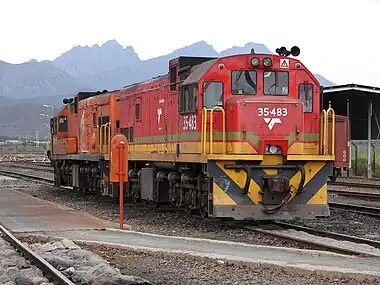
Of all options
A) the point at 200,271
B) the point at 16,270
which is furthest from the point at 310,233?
the point at 16,270

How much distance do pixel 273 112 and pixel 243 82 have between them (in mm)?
891

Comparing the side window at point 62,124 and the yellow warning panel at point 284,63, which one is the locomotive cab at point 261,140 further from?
the side window at point 62,124

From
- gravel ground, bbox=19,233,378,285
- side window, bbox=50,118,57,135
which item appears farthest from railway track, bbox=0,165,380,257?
side window, bbox=50,118,57,135

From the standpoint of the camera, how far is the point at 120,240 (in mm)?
11859

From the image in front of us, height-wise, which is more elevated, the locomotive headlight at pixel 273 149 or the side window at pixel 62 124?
the side window at pixel 62 124

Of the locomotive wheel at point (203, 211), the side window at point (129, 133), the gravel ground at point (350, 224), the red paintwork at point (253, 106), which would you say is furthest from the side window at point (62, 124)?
the locomotive wheel at point (203, 211)

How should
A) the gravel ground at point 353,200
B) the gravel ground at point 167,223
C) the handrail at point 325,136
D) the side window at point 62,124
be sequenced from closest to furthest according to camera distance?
the gravel ground at point 167,223, the handrail at point 325,136, the gravel ground at point 353,200, the side window at point 62,124

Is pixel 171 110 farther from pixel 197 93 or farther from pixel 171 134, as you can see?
pixel 197 93

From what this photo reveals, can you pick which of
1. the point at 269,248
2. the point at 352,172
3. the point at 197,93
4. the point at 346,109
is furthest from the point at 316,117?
the point at 352,172

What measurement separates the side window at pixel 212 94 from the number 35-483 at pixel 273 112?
2.59 ft

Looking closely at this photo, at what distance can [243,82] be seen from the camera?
1380 cm

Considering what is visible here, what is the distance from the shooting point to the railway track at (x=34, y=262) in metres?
8.37

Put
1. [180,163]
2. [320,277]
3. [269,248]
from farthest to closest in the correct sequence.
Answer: [180,163] → [269,248] → [320,277]

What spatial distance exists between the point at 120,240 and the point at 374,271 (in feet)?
15.5
